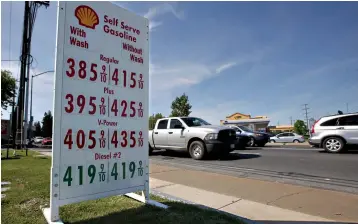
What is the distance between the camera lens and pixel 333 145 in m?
13.0

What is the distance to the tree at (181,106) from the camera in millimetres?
52250

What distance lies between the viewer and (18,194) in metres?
5.15

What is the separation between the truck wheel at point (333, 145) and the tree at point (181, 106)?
129 feet

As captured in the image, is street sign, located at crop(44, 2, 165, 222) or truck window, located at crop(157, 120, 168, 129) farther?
truck window, located at crop(157, 120, 168, 129)

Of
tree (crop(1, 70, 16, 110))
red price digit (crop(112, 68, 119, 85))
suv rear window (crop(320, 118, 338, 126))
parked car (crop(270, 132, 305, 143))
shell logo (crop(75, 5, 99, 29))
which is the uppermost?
tree (crop(1, 70, 16, 110))

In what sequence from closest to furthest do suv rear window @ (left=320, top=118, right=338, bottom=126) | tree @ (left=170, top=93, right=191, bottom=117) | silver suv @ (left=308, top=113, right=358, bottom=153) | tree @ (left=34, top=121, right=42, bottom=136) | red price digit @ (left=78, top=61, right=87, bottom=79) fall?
1. red price digit @ (left=78, top=61, right=87, bottom=79)
2. silver suv @ (left=308, top=113, right=358, bottom=153)
3. suv rear window @ (left=320, top=118, right=338, bottom=126)
4. tree @ (left=170, top=93, right=191, bottom=117)
5. tree @ (left=34, top=121, right=42, bottom=136)

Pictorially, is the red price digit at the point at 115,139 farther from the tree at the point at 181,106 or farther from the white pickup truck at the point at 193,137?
the tree at the point at 181,106

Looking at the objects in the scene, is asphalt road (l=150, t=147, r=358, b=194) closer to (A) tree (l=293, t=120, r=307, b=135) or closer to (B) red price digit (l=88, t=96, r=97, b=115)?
(B) red price digit (l=88, t=96, r=97, b=115)

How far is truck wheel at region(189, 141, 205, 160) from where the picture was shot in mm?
11477

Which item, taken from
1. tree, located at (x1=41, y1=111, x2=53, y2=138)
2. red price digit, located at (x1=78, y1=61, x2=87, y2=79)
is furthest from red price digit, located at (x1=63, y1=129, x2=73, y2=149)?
tree, located at (x1=41, y1=111, x2=53, y2=138)

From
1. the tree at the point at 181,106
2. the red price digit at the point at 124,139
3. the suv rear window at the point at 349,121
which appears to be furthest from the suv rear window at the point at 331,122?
the tree at the point at 181,106

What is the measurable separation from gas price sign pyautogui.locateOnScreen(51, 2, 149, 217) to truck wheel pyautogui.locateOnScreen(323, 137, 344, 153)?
11.0 metres

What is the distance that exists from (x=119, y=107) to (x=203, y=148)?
734cm

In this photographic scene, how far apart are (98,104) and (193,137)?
7909 millimetres
